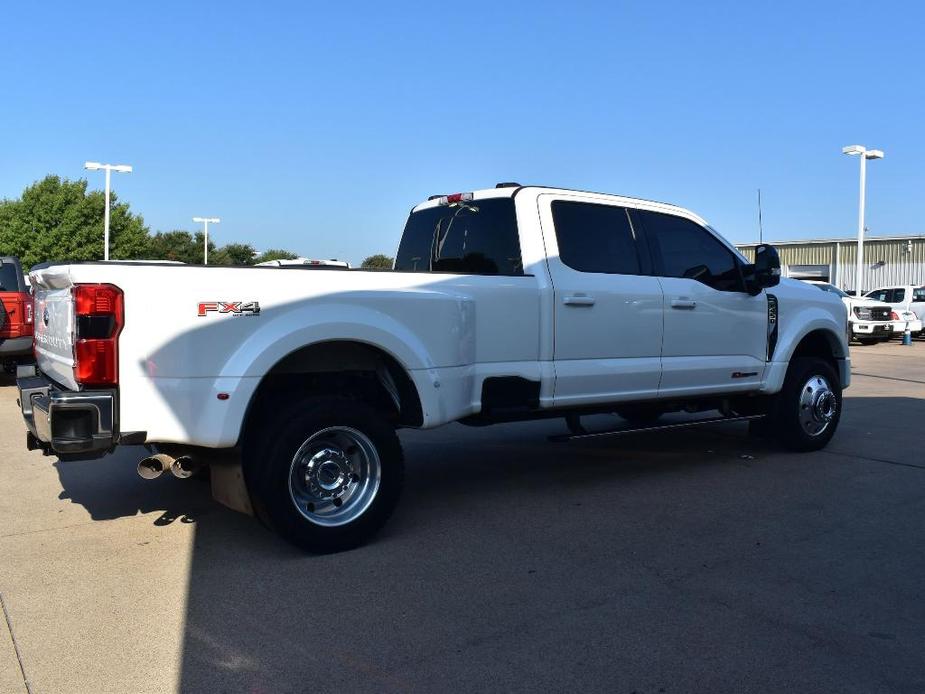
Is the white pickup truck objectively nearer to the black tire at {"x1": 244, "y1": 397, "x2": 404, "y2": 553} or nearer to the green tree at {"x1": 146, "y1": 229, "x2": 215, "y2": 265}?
the black tire at {"x1": 244, "y1": 397, "x2": 404, "y2": 553}

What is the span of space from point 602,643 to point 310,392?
7.34 ft

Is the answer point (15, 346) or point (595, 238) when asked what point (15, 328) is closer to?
point (15, 346)

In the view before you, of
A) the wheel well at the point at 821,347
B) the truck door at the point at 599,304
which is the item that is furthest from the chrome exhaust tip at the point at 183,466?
the wheel well at the point at 821,347

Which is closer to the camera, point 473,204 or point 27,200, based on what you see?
point 473,204

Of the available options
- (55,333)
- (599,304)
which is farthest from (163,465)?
(599,304)

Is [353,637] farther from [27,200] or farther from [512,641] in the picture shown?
[27,200]

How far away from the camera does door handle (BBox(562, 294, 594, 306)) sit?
18.4ft

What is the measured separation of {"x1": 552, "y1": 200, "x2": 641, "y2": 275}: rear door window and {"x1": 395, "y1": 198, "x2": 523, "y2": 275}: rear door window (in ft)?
1.15

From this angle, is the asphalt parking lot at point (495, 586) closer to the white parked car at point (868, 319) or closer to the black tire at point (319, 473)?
Answer: the black tire at point (319, 473)

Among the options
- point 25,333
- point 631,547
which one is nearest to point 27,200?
point 25,333

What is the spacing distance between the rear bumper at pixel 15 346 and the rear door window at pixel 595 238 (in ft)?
27.6

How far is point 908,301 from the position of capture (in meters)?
27.6

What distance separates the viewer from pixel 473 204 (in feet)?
20.3

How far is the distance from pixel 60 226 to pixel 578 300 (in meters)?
45.6
